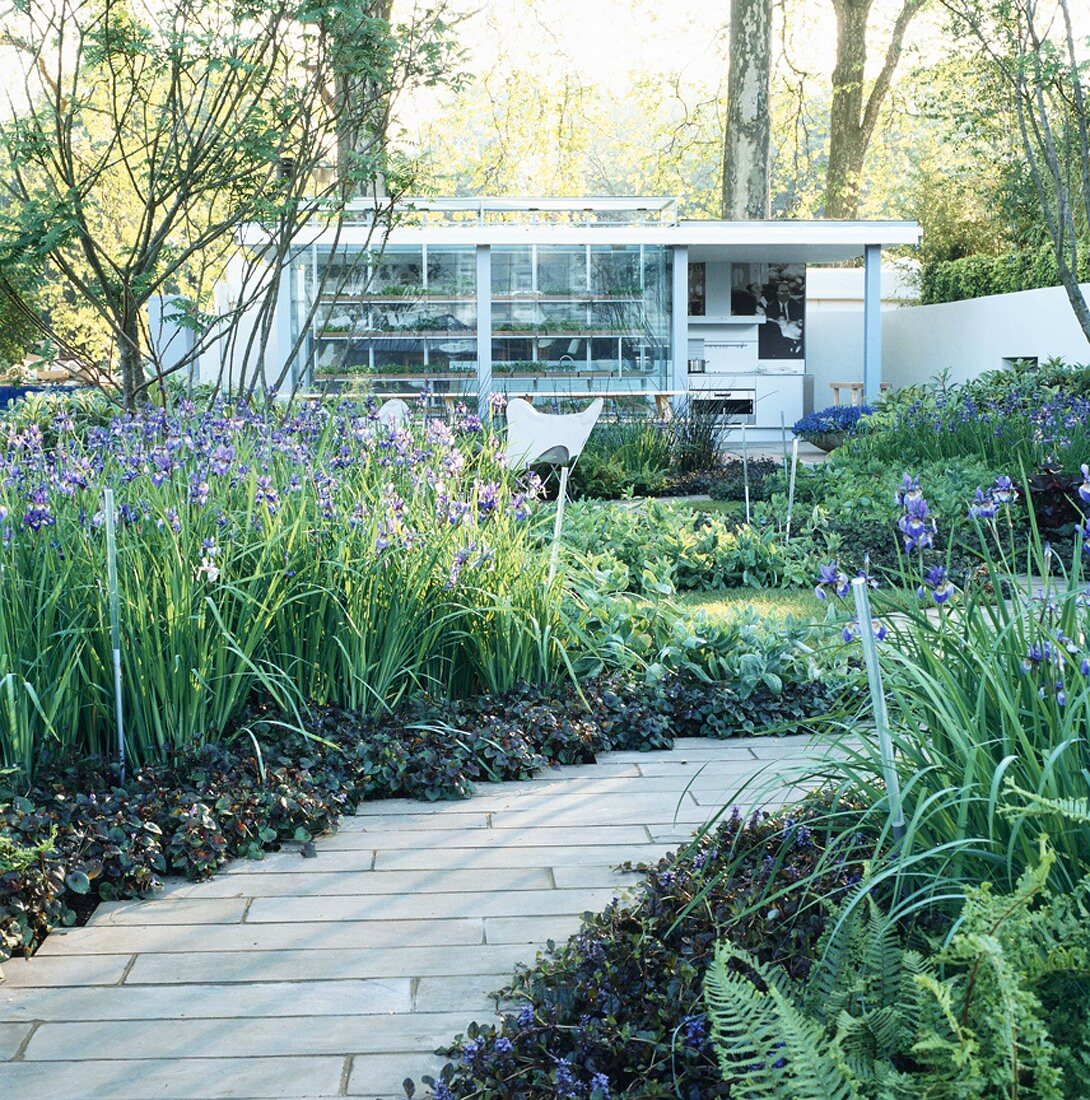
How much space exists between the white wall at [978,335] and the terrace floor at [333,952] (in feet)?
45.6

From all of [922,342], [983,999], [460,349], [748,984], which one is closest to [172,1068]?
[748,984]

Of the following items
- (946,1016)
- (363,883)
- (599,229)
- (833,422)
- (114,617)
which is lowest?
(363,883)

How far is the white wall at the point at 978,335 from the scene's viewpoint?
16.2m

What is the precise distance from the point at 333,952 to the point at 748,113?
1847cm

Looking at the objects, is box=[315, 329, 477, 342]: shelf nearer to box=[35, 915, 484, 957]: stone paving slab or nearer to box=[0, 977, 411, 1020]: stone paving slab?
box=[35, 915, 484, 957]: stone paving slab

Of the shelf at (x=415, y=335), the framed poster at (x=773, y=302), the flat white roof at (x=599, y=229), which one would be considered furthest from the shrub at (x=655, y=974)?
the framed poster at (x=773, y=302)

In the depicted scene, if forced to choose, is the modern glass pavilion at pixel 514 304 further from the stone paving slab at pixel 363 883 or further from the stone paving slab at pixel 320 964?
the stone paving slab at pixel 320 964

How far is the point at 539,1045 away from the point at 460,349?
13485 millimetres

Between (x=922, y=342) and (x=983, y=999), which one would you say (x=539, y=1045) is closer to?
(x=983, y=999)

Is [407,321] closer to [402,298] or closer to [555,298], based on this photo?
[402,298]

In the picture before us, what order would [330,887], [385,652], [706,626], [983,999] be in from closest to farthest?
[983,999]
[330,887]
[385,652]
[706,626]

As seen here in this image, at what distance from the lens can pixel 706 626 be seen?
436 centimetres

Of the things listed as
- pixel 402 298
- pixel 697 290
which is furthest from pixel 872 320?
pixel 402 298

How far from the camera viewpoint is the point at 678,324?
15.4 m
